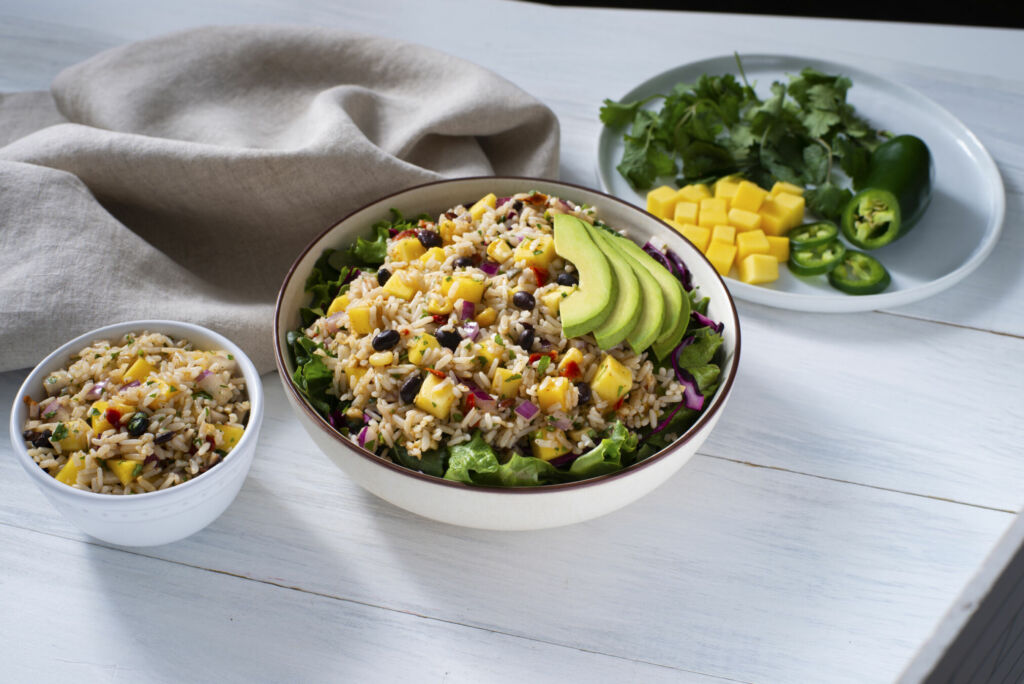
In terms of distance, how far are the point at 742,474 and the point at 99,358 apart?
166 centimetres

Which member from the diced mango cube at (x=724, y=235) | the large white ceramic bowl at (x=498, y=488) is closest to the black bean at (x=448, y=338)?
the large white ceramic bowl at (x=498, y=488)

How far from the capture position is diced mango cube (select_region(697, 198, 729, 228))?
278cm

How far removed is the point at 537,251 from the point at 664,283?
343mm

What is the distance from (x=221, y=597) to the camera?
192cm

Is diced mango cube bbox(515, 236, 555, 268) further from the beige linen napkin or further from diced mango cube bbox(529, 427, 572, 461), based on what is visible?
the beige linen napkin

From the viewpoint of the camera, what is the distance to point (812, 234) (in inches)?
111

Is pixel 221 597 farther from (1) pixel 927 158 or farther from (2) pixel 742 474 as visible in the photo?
(1) pixel 927 158

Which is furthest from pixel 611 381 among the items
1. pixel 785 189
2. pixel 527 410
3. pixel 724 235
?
pixel 785 189

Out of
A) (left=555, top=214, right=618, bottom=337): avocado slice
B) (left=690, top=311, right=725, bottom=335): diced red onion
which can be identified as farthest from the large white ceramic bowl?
(left=555, top=214, right=618, bottom=337): avocado slice

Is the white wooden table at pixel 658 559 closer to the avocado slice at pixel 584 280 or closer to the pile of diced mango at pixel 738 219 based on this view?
the pile of diced mango at pixel 738 219

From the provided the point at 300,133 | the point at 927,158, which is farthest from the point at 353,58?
the point at 927,158

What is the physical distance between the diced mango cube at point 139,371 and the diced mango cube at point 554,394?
36.7 inches

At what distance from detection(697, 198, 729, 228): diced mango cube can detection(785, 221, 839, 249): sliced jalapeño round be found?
9.4 inches

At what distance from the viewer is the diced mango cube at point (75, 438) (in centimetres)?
183
